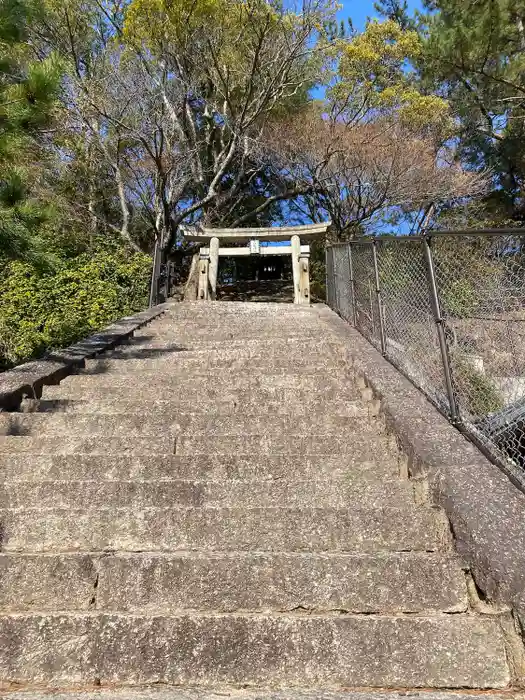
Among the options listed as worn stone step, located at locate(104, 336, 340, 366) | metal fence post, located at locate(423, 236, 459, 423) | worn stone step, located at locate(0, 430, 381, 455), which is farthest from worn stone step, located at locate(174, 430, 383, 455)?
worn stone step, located at locate(104, 336, 340, 366)

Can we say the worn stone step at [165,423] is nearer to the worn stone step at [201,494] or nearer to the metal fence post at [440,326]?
the metal fence post at [440,326]

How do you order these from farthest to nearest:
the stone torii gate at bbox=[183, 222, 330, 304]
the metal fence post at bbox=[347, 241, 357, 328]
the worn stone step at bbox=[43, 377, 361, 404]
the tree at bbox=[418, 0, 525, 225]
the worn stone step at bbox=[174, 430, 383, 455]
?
the stone torii gate at bbox=[183, 222, 330, 304] < the tree at bbox=[418, 0, 525, 225] < the metal fence post at bbox=[347, 241, 357, 328] < the worn stone step at bbox=[43, 377, 361, 404] < the worn stone step at bbox=[174, 430, 383, 455]

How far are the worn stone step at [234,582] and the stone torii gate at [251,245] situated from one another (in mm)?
9858

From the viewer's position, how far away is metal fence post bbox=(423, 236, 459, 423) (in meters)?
3.07

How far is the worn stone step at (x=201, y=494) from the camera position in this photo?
2.41 m

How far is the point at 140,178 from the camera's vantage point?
13602 mm

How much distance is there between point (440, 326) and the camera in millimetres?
3164

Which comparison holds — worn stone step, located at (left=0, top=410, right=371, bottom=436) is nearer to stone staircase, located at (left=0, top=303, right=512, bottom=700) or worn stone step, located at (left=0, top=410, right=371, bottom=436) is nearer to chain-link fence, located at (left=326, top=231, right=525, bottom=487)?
stone staircase, located at (left=0, top=303, right=512, bottom=700)

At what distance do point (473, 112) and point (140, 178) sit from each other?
9770 millimetres

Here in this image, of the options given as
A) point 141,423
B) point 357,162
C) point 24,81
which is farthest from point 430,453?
point 357,162

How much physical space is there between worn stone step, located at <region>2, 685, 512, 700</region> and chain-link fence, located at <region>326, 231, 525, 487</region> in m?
1.73

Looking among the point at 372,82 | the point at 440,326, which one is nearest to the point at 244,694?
the point at 440,326

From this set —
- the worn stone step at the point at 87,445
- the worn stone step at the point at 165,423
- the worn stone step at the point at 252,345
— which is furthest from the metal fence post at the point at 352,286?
the worn stone step at the point at 87,445

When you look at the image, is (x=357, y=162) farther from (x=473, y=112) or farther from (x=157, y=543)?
(x=157, y=543)
